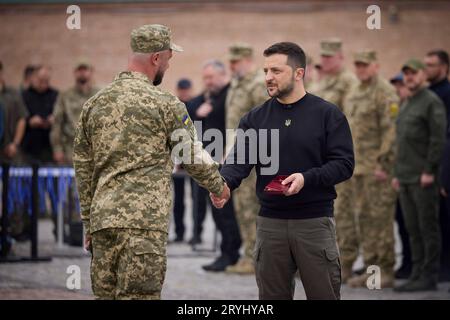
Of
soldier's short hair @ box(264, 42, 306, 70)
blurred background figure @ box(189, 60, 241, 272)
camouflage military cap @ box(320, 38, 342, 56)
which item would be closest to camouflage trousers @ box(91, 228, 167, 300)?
soldier's short hair @ box(264, 42, 306, 70)

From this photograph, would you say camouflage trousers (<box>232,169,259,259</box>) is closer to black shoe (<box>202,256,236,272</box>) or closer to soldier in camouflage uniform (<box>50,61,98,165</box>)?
black shoe (<box>202,256,236,272</box>)

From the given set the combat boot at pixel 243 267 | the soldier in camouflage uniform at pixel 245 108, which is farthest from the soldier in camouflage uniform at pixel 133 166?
the combat boot at pixel 243 267

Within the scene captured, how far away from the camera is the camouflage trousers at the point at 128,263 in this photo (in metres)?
6.73

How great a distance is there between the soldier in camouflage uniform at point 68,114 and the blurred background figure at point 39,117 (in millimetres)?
775

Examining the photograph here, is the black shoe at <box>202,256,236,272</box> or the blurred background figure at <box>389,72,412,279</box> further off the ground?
the blurred background figure at <box>389,72,412,279</box>

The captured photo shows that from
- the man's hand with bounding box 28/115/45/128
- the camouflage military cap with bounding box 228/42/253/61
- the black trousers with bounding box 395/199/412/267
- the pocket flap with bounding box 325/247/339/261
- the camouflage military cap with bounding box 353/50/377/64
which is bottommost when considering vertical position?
the black trousers with bounding box 395/199/412/267

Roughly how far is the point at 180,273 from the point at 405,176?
2922 mm

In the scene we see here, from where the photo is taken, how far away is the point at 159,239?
6828 millimetres

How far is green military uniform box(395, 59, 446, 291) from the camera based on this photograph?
1152 centimetres

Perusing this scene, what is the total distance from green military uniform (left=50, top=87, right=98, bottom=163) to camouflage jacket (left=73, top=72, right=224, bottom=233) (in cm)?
903

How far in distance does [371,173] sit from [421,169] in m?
0.53

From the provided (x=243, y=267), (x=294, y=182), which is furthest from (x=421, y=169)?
(x=294, y=182)

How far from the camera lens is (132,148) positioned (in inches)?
267
